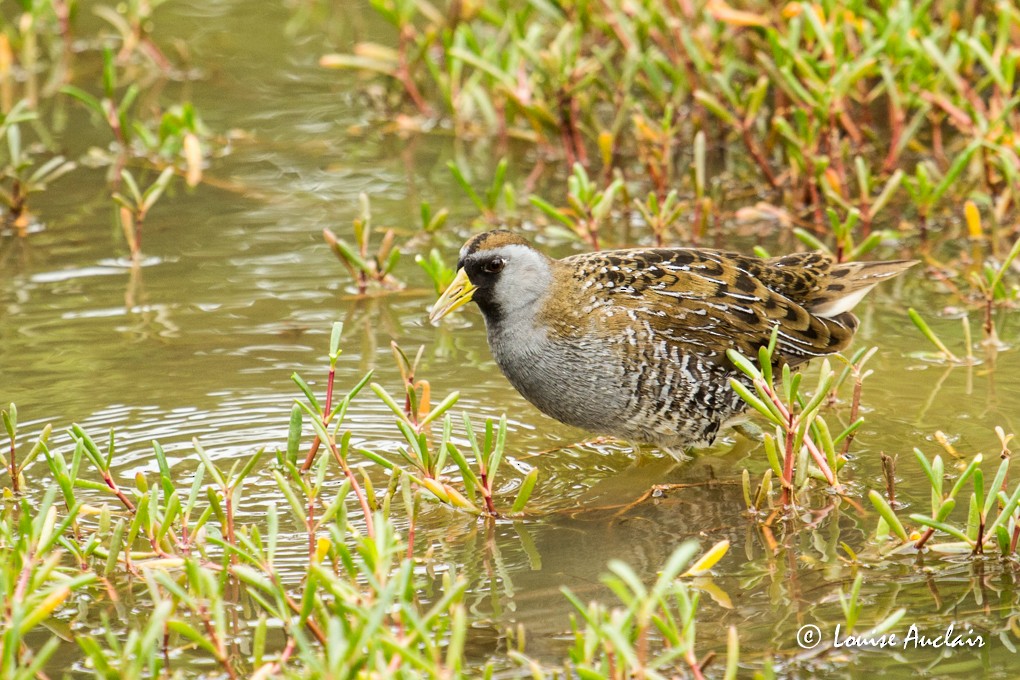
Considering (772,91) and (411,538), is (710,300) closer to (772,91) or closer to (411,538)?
(411,538)

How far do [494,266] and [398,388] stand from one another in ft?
2.73

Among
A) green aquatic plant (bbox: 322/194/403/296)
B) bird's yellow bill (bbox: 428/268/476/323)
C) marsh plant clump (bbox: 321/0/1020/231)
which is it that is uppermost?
marsh plant clump (bbox: 321/0/1020/231)

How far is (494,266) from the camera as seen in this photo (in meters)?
4.45

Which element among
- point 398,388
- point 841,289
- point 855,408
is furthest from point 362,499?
point 841,289

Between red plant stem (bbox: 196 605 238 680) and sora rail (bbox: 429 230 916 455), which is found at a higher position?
sora rail (bbox: 429 230 916 455)

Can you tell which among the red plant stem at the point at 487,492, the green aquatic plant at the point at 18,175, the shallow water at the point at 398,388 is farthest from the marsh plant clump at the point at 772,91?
the red plant stem at the point at 487,492

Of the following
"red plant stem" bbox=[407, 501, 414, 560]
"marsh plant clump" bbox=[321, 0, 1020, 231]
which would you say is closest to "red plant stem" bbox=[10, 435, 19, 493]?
"red plant stem" bbox=[407, 501, 414, 560]

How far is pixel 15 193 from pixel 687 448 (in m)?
3.70

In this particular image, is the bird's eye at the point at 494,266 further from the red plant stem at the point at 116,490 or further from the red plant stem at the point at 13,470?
the red plant stem at the point at 13,470

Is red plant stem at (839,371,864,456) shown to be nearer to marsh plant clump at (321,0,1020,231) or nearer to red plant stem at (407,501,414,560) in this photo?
red plant stem at (407,501,414,560)

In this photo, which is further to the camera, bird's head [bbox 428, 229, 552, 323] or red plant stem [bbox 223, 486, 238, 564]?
bird's head [bbox 428, 229, 552, 323]

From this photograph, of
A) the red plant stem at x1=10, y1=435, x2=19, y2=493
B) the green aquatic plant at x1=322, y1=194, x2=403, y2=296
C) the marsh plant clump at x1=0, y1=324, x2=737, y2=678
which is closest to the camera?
the marsh plant clump at x1=0, y1=324, x2=737, y2=678

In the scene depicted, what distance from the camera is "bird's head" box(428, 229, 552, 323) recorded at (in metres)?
4.43

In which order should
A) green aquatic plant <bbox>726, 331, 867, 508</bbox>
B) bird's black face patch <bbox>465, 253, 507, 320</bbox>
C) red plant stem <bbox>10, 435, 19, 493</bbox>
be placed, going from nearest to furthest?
1. green aquatic plant <bbox>726, 331, 867, 508</bbox>
2. red plant stem <bbox>10, 435, 19, 493</bbox>
3. bird's black face patch <bbox>465, 253, 507, 320</bbox>
